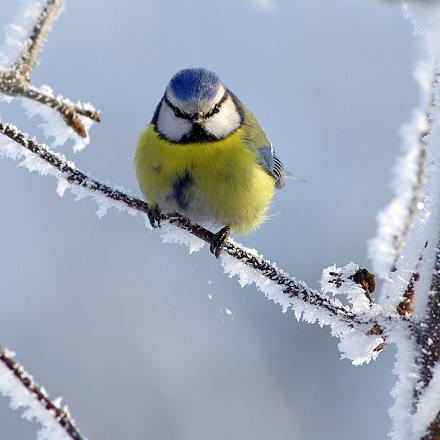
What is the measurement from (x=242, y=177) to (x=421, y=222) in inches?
58.0

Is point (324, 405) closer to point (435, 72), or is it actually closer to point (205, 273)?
point (205, 273)

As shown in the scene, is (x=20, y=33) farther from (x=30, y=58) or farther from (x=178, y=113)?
(x=178, y=113)

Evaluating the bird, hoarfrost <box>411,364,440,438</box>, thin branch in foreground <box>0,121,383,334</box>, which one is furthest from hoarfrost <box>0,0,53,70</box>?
the bird

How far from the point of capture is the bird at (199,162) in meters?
2.53

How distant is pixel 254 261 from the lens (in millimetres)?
1368

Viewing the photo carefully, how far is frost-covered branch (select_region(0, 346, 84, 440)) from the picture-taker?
2.98 feet

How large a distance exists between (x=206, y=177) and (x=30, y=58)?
138cm

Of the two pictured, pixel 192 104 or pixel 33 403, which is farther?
pixel 192 104

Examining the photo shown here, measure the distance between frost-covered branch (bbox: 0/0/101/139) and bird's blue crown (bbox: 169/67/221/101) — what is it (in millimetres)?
1329

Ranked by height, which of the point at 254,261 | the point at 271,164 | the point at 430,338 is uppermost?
the point at 271,164

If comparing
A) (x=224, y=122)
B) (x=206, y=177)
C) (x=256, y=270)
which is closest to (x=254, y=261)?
(x=256, y=270)

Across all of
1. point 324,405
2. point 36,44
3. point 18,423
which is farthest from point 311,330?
point 36,44

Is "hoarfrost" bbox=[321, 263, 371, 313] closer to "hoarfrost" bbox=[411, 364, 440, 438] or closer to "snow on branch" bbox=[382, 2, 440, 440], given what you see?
"snow on branch" bbox=[382, 2, 440, 440]

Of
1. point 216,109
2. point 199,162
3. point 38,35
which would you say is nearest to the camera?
point 38,35
